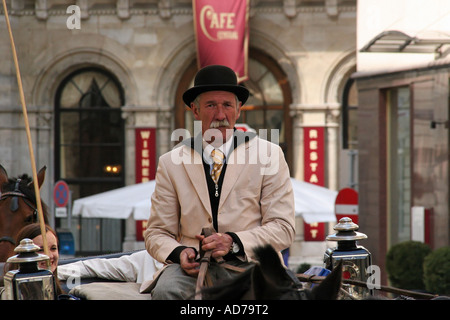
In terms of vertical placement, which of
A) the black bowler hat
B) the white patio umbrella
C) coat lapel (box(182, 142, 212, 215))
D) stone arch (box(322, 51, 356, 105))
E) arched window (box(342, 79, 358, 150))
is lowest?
the white patio umbrella

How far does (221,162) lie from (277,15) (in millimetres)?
20148

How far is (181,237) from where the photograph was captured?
4.34 meters

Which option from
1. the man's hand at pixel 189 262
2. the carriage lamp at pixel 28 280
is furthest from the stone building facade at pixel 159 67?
the carriage lamp at pixel 28 280

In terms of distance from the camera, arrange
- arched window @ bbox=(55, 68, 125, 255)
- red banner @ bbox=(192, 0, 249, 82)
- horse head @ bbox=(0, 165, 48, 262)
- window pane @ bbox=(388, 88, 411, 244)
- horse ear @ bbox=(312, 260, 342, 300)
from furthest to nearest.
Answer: arched window @ bbox=(55, 68, 125, 255) < red banner @ bbox=(192, 0, 249, 82) < window pane @ bbox=(388, 88, 411, 244) < horse head @ bbox=(0, 165, 48, 262) < horse ear @ bbox=(312, 260, 342, 300)

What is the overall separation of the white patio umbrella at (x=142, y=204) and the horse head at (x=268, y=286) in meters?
11.8

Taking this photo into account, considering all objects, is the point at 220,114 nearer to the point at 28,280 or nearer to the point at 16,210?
the point at 28,280

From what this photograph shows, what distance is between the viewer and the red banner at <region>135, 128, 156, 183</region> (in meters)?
23.8

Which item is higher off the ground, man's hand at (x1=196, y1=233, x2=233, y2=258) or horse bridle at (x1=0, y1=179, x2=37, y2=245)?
horse bridle at (x1=0, y1=179, x2=37, y2=245)

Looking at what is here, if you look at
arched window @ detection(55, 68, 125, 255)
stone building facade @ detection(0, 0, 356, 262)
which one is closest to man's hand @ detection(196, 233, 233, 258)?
stone building facade @ detection(0, 0, 356, 262)

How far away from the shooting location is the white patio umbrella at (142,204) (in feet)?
50.1

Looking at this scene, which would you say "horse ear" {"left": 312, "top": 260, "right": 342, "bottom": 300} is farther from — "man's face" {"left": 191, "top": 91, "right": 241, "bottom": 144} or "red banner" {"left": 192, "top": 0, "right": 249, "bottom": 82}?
"red banner" {"left": 192, "top": 0, "right": 249, "bottom": 82}

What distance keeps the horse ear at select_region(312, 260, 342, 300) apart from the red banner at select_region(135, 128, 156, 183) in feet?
68.0

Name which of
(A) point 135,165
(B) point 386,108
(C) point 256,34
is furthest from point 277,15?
(B) point 386,108

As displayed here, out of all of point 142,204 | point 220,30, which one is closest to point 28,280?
A: point 142,204
